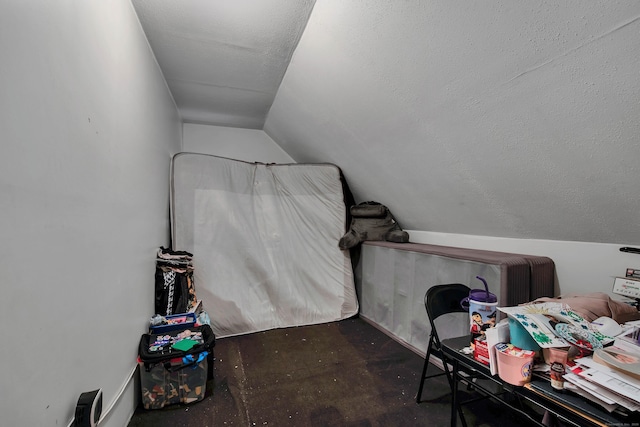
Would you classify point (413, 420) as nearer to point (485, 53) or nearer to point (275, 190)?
point (485, 53)

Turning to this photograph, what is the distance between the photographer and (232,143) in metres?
3.81

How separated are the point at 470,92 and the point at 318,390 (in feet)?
6.57

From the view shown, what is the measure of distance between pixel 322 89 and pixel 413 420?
229cm

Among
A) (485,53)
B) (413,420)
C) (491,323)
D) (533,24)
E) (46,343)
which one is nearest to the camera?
(46,343)

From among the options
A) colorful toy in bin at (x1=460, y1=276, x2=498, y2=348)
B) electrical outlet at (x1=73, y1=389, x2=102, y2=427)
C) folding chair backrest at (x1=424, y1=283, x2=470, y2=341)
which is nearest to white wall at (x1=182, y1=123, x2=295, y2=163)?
folding chair backrest at (x1=424, y1=283, x2=470, y2=341)

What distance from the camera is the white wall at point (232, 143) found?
365 cm

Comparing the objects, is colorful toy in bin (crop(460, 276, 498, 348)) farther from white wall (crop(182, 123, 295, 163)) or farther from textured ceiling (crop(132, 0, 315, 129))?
white wall (crop(182, 123, 295, 163))

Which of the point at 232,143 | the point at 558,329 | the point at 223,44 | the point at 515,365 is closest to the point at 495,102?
the point at 558,329

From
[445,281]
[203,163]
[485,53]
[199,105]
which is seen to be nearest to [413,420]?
[445,281]

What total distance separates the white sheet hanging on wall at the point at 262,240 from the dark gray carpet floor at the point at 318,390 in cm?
37

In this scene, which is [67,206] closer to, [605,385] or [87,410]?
[87,410]

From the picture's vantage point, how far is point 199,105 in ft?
10.2

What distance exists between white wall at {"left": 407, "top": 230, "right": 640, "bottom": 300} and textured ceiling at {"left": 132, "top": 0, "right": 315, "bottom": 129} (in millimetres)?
2125

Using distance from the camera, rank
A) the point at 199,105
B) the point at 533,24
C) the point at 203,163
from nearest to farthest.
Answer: the point at 533,24 < the point at 203,163 < the point at 199,105
